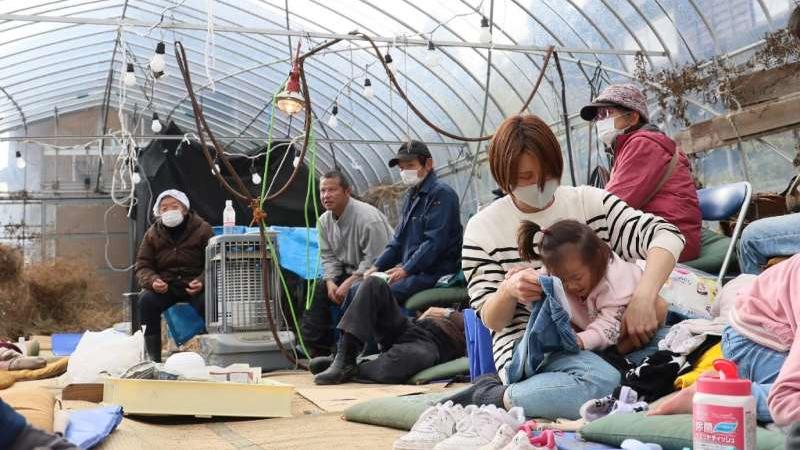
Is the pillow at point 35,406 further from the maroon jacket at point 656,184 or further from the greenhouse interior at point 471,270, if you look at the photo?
the maroon jacket at point 656,184

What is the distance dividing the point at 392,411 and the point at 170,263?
12.5 feet

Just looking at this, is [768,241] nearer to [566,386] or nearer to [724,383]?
[566,386]

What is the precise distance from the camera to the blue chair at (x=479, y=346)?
320cm

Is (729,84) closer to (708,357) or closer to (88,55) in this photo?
(708,357)

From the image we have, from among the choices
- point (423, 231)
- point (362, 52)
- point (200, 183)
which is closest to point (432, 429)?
point (423, 231)

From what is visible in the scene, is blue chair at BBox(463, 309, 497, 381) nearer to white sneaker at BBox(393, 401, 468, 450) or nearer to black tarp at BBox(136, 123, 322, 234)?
white sneaker at BBox(393, 401, 468, 450)

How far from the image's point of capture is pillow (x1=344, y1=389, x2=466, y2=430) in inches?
110

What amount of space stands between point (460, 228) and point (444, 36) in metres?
6.69

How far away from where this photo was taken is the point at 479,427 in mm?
2189

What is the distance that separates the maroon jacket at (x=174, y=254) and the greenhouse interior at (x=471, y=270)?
0.02 m

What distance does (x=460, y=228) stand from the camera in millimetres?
5238

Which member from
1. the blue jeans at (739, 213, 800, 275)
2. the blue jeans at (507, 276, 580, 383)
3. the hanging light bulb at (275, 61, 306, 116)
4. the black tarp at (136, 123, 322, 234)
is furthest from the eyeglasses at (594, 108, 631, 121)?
the black tarp at (136, 123, 322, 234)

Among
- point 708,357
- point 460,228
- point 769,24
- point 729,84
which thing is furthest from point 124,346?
point 769,24

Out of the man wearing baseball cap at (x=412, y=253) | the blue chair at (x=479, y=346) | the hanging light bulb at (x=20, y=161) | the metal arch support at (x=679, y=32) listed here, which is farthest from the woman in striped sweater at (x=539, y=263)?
the hanging light bulb at (x=20, y=161)
